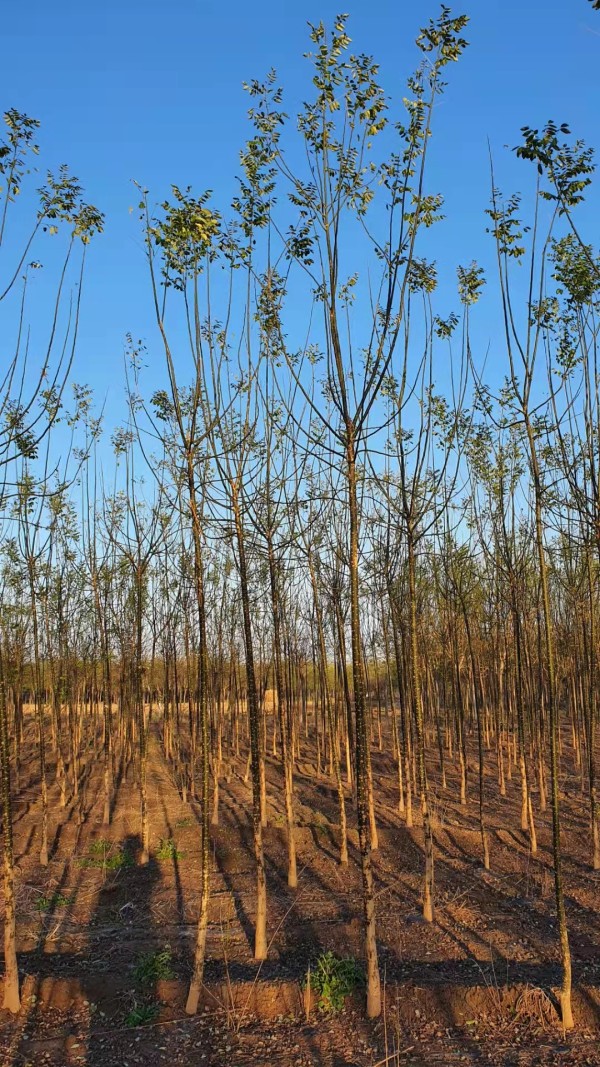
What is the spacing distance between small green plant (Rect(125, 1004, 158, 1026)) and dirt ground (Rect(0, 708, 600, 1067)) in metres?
0.02

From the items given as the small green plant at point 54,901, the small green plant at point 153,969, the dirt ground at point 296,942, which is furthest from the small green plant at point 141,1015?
the small green plant at point 54,901

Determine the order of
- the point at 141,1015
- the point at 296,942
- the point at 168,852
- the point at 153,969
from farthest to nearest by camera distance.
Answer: the point at 168,852 → the point at 296,942 → the point at 153,969 → the point at 141,1015

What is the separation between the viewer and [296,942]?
810 centimetres

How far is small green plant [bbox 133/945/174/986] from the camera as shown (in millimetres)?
6914

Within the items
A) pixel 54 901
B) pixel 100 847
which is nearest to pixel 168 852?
pixel 100 847

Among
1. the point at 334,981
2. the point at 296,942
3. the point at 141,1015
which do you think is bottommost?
the point at 296,942

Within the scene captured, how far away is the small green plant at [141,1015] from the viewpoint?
6168 mm

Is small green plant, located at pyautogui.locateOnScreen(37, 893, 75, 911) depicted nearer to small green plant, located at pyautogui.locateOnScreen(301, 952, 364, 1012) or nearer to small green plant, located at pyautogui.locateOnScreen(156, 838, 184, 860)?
small green plant, located at pyautogui.locateOnScreen(156, 838, 184, 860)

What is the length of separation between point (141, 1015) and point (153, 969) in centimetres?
81

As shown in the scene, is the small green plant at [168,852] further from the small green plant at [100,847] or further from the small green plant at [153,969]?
the small green plant at [153,969]

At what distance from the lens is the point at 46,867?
11.4 meters

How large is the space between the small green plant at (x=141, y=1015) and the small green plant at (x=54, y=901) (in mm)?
3649

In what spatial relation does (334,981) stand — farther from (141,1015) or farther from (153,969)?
(153,969)

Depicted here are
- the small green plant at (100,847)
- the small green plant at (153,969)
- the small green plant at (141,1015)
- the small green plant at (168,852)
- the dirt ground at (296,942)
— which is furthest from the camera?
the small green plant at (100,847)
